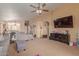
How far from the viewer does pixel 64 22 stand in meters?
1.85

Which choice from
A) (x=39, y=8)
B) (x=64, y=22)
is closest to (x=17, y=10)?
(x=39, y=8)

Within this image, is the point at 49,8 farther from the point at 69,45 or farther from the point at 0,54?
the point at 0,54

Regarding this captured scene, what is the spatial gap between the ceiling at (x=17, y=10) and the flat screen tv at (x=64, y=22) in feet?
0.75

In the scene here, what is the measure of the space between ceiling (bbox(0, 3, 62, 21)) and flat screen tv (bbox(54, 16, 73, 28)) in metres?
0.23

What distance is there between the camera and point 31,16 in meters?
1.84

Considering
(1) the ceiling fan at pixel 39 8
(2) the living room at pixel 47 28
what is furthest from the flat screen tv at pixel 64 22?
(1) the ceiling fan at pixel 39 8

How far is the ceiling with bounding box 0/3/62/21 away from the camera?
5.95ft

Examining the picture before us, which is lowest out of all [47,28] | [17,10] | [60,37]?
[60,37]

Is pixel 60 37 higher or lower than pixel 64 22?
lower

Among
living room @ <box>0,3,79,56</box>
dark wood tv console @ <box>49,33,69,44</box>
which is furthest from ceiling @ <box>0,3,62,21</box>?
dark wood tv console @ <box>49,33,69,44</box>

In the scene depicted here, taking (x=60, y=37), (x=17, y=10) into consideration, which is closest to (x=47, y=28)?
(x=60, y=37)

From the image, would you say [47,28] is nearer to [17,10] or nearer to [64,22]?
[64,22]

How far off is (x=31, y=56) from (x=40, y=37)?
341 millimetres

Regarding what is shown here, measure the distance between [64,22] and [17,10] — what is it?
0.79 metres
